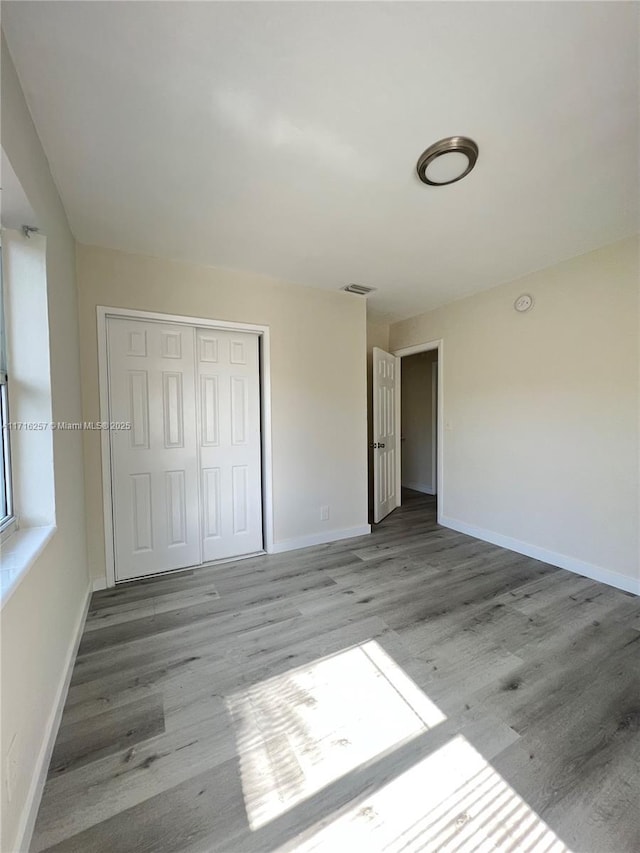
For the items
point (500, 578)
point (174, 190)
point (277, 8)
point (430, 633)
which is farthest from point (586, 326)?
point (174, 190)

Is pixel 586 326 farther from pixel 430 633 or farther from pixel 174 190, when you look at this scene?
pixel 174 190

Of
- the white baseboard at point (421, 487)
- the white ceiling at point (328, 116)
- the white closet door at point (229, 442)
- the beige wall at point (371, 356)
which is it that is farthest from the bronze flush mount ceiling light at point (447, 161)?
the white baseboard at point (421, 487)

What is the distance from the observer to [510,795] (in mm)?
1138

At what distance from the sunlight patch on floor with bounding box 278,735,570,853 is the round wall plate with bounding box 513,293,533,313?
10.4ft

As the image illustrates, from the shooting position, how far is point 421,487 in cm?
567

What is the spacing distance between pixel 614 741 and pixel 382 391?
10.5 feet

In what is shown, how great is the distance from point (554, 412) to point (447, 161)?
2188 mm

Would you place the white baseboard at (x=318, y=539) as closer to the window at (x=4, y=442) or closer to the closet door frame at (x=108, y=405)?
the closet door frame at (x=108, y=405)

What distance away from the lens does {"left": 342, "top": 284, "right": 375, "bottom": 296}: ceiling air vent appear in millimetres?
3221

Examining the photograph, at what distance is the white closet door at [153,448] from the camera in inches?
101

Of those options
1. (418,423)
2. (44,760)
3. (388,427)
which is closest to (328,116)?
(44,760)

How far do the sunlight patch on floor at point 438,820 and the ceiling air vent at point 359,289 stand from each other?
3275mm

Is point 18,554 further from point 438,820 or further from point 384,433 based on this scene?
point 384,433

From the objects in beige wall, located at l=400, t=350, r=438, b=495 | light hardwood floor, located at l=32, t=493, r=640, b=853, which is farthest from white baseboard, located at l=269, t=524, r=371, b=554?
beige wall, located at l=400, t=350, r=438, b=495
